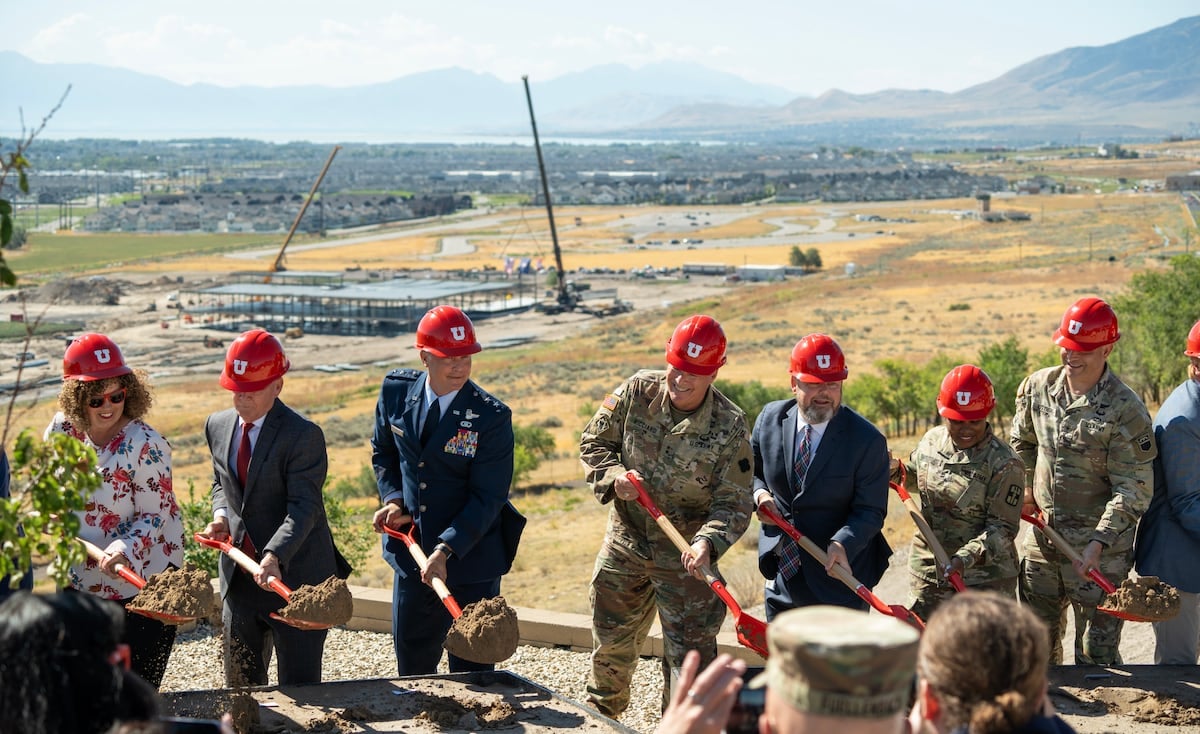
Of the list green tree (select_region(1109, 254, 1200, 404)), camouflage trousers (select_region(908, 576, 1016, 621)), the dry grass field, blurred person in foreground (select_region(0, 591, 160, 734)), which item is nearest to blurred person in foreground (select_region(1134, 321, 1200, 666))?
camouflage trousers (select_region(908, 576, 1016, 621))

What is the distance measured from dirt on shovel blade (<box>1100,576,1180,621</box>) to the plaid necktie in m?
1.55

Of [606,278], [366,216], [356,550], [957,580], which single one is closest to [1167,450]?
[957,580]

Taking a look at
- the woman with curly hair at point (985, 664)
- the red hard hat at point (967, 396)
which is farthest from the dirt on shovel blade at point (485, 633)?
the woman with curly hair at point (985, 664)

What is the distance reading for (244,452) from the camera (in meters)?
6.47

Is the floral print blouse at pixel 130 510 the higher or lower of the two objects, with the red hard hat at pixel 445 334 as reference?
lower

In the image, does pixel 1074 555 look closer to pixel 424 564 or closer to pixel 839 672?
pixel 424 564

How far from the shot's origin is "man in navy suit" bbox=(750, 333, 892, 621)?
258 inches

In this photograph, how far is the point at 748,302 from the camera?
2936 inches

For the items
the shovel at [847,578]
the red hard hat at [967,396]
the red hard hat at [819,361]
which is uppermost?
the red hard hat at [819,361]

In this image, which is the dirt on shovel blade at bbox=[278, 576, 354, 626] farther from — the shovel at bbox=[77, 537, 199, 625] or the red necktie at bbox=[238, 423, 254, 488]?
the red necktie at bbox=[238, 423, 254, 488]

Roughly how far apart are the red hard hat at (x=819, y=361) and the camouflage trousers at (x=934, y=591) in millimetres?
1263

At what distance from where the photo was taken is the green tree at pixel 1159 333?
23172 millimetres

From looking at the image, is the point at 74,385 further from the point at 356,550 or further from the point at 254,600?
the point at 356,550

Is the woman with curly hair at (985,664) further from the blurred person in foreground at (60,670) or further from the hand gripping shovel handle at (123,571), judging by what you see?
the hand gripping shovel handle at (123,571)
